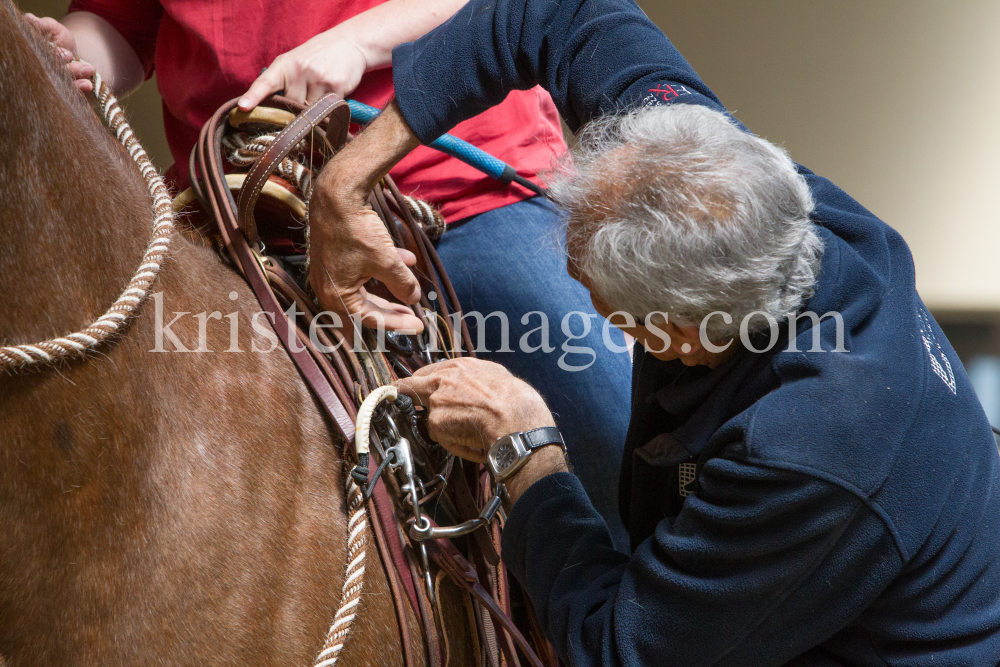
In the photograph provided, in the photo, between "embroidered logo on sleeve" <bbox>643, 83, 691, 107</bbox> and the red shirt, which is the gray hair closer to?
"embroidered logo on sleeve" <bbox>643, 83, 691, 107</bbox>

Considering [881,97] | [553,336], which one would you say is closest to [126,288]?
[553,336]

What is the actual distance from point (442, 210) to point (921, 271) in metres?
2.22

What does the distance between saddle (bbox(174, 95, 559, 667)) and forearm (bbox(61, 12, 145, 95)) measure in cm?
38

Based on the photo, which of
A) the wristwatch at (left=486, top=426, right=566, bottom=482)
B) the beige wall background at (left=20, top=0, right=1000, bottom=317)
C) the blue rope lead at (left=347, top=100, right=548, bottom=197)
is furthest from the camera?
the beige wall background at (left=20, top=0, right=1000, bottom=317)

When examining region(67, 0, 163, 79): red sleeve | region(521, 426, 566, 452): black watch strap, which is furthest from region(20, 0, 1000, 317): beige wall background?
region(521, 426, 566, 452): black watch strap

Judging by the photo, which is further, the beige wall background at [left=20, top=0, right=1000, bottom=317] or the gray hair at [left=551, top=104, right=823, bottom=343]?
the beige wall background at [left=20, top=0, right=1000, bottom=317]

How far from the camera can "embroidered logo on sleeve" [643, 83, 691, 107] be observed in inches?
36.2

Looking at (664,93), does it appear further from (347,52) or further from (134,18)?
(134,18)

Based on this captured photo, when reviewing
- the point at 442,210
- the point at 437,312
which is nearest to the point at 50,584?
A: the point at 437,312

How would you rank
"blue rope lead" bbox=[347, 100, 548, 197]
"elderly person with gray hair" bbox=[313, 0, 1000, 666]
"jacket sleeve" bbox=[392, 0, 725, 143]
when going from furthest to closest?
"blue rope lead" bbox=[347, 100, 548, 197] → "jacket sleeve" bbox=[392, 0, 725, 143] → "elderly person with gray hair" bbox=[313, 0, 1000, 666]

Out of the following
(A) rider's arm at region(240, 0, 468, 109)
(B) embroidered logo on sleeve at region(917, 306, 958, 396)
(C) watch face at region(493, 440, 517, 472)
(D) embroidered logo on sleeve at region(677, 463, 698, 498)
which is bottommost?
(C) watch face at region(493, 440, 517, 472)

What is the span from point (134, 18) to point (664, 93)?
2.91 ft

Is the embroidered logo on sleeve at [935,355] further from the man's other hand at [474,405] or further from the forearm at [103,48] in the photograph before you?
the forearm at [103,48]

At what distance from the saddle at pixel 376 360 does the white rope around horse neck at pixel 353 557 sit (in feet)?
0.04
